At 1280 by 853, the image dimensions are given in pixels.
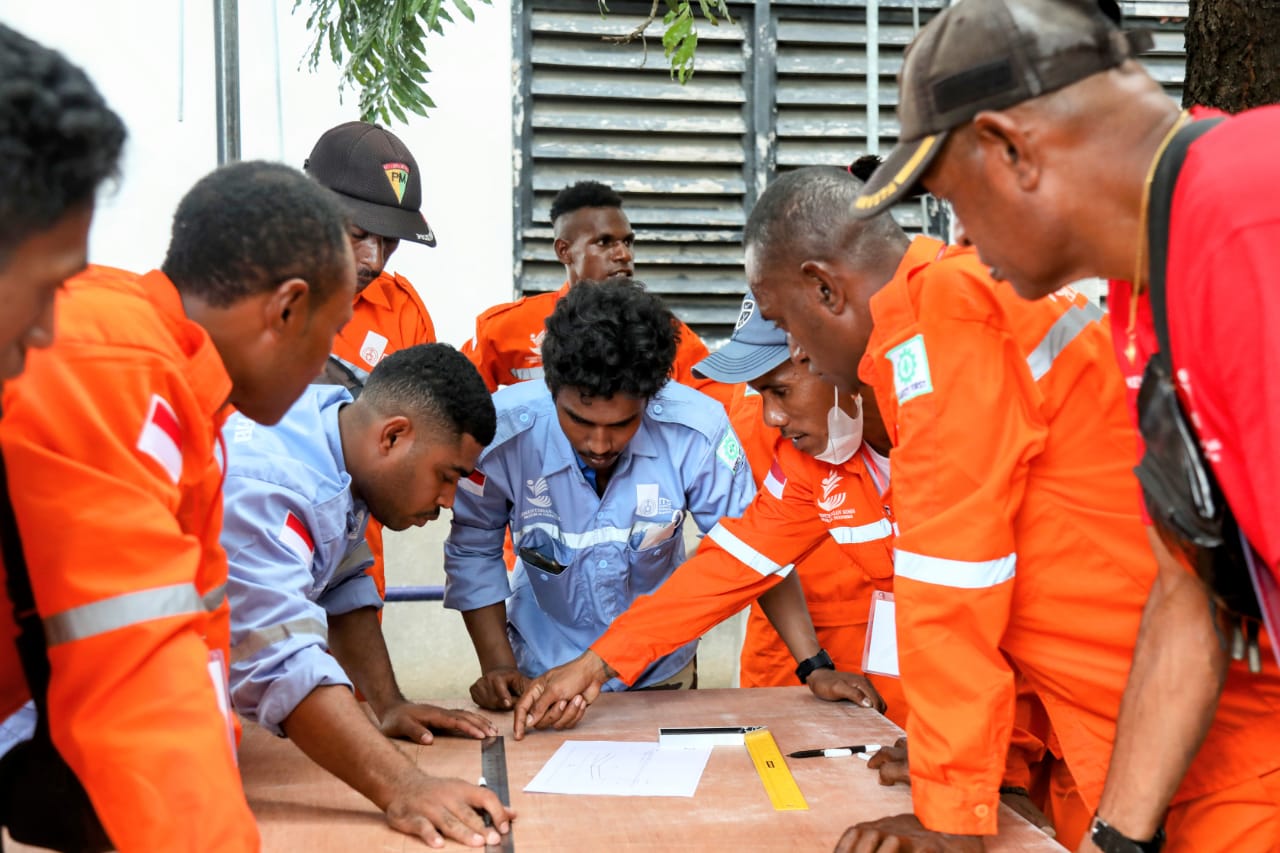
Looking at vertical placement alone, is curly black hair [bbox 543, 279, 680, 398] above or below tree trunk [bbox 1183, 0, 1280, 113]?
below

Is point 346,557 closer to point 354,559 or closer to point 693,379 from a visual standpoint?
point 354,559

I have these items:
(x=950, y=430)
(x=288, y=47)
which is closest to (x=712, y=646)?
(x=288, y=47)

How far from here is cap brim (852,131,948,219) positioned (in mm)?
1407

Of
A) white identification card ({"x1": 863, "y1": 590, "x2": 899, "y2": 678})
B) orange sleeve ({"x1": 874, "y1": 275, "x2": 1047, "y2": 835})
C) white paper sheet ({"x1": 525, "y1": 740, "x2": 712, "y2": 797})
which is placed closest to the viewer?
orange sleeve ({"x1": 874, "y1": 275, "x2": 1047, "y2": 835})

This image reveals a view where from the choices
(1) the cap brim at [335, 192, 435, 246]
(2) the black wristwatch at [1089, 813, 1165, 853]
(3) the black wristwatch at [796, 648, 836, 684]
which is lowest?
(3) the black wristwatch at [796, 648, 836, 684]

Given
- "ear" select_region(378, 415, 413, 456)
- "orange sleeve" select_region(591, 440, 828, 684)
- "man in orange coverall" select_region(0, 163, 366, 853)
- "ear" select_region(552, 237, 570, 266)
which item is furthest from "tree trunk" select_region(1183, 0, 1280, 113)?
"man in orange coverall" select_region(0, 163, 366, 853)

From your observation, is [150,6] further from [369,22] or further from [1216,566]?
[1216,566]

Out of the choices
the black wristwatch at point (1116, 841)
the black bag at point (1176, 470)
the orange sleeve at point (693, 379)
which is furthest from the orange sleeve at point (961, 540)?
the orange sleeve at point (693, 379)

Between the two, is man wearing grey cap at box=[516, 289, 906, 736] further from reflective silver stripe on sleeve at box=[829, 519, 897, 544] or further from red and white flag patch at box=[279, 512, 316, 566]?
red and white flag patch at box=[279, 512, 316, 566]

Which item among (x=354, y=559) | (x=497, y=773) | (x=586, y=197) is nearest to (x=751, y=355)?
(x=354, y=559)

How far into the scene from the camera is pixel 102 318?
1.28 m

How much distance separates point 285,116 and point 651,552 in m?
2.91

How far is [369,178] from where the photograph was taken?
3.45 meters

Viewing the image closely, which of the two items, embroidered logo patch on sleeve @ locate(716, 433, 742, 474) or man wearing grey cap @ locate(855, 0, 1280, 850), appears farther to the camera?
embroidered logo patch on sleeve @ locate(716, 433, 742, 474)
